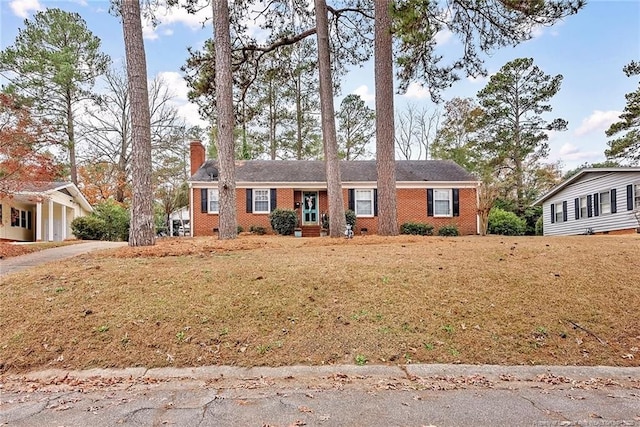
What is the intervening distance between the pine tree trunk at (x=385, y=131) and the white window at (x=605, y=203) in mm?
12633

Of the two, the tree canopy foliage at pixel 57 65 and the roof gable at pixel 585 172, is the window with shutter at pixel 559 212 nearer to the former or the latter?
the roof gable at pixel 585 172

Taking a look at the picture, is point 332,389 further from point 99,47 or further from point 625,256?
point 99,47

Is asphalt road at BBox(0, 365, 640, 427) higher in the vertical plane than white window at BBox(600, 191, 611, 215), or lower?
lower

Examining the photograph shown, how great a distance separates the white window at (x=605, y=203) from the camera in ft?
57.1

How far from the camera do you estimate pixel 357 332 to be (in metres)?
4.21

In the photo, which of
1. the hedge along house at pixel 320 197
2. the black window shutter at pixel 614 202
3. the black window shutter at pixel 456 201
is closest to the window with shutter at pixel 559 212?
the black window shutter at pixel 614 202

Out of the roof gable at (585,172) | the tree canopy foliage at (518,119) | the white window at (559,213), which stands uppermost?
the tree canopy foliage at (518,119)

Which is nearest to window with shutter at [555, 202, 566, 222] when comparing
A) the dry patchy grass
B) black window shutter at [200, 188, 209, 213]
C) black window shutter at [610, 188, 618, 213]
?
black window shutter at [610, 188, 618, 213]

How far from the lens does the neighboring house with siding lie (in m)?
16.0

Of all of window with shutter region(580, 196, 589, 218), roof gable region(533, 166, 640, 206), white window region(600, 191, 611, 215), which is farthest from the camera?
window with shutter region(580, 196, 589, 218)

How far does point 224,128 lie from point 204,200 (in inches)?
361

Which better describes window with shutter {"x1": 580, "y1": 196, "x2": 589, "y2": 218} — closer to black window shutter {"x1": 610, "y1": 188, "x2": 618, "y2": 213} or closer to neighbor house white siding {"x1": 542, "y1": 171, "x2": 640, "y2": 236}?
neighbor house white siding {"x1": 542, "y1": 171, "x2": 640, "y2": 236}

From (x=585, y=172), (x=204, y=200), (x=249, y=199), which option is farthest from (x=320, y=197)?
(x=585, y=172)

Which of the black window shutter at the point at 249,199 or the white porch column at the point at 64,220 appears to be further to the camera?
the white porch column at the point at 64,220
